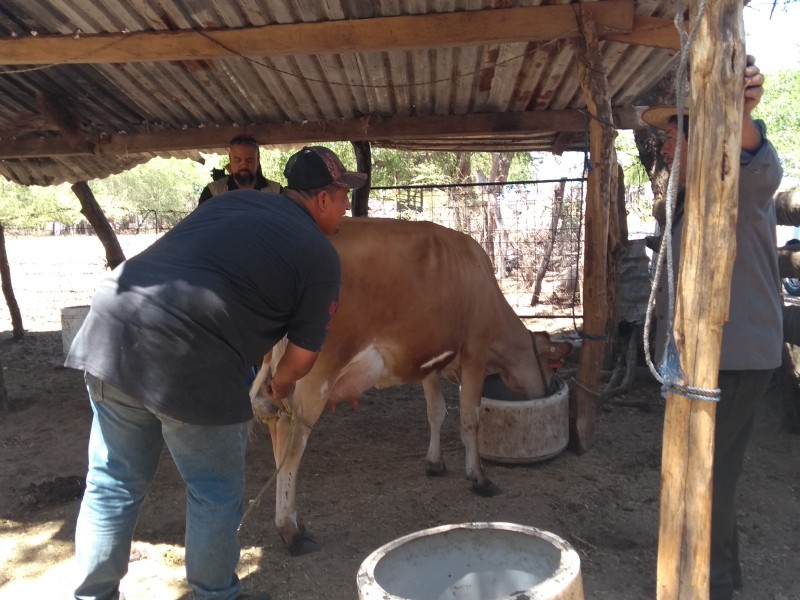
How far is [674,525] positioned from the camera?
2.08 meters

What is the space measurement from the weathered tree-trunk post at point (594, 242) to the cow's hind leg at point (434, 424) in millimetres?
1009

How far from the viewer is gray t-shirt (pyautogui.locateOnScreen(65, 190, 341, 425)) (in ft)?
7.97

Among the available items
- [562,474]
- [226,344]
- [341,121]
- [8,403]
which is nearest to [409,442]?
[562,474]

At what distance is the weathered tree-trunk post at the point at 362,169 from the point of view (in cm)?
743

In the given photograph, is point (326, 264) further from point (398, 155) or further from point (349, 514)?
point (398, 155)

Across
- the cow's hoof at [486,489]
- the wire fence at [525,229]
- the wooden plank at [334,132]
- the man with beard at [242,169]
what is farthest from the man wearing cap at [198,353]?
the wire fence at [525,229]

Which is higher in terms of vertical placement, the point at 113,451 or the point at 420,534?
the point at 113,451

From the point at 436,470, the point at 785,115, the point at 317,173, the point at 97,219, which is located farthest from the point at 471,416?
the point at 785,115

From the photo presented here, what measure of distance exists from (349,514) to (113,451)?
6.80 ft

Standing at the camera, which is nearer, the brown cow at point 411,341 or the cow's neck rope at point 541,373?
the brown cow at point 411,341

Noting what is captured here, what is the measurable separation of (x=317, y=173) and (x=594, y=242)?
276 centimetres

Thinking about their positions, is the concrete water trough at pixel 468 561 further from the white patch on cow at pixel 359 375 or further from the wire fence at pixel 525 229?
the wire fence at pixel 525 229

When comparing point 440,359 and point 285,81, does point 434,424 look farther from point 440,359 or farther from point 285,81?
point 285,81

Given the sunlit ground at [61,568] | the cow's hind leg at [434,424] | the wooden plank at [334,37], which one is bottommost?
the sunlit ground at [61,568]
